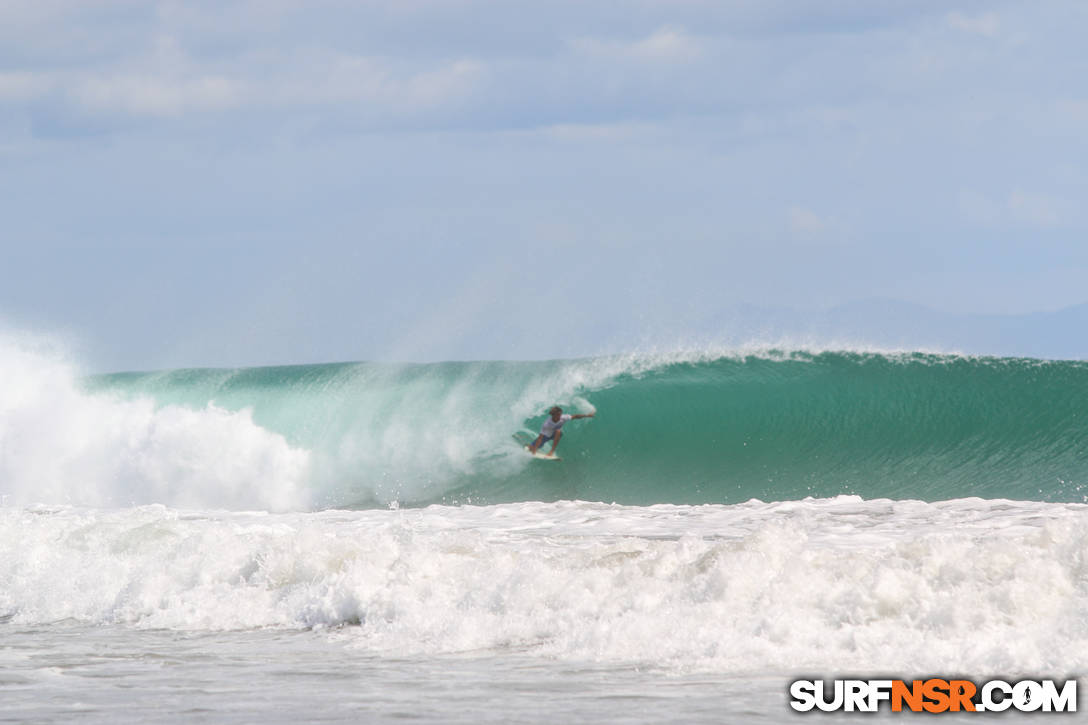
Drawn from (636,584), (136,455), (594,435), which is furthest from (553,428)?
(636,584)

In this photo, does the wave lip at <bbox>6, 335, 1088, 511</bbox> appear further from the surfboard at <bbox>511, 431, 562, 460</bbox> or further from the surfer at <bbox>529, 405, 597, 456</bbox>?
the surfer at <bbox>529, 405, 597, 456</bbox>

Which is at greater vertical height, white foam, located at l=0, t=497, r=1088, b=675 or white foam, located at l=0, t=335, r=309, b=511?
white foam, located at l=0, t=335, r=309, b=511

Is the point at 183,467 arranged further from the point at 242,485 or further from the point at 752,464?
the point at 752,464

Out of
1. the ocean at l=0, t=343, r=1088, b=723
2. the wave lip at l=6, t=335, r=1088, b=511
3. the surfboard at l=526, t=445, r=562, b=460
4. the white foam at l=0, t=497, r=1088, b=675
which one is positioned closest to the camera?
the ocean at l=0, t=343, r=1088, b=723

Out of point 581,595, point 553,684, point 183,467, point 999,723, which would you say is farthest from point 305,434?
point 999,723

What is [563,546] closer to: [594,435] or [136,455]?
[594,435]

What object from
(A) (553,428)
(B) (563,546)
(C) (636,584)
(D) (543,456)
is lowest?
(C) (636,584)

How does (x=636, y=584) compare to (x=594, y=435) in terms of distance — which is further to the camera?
(x=594, y=435)

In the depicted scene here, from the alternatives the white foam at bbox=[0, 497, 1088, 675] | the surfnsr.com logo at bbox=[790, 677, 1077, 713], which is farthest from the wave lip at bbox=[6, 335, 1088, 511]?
the surfnsr.com logo at bbox=[790, 677, 1077, 713]

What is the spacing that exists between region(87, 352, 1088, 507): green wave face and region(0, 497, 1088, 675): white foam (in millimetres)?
4011

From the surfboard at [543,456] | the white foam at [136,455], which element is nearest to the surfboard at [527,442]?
the surfboard at [543,456]

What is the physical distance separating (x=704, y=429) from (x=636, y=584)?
395 inches

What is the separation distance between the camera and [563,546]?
8.96m

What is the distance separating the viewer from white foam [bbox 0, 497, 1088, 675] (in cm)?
602
